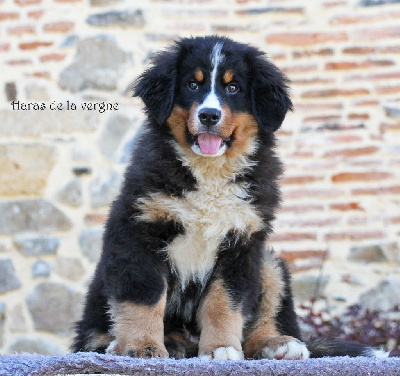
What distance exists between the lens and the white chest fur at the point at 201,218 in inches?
118

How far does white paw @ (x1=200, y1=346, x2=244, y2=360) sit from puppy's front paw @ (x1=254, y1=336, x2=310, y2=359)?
0.26 meters

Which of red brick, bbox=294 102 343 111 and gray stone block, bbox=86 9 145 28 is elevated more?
gray stone block, bbox=86 9 145 28

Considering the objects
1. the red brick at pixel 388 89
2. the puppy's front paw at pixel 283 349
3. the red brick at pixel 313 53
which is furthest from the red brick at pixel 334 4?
the puppy's front paw at pixel 283 349

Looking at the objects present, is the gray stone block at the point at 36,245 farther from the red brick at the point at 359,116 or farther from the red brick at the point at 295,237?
the red brick at the point at 359,116

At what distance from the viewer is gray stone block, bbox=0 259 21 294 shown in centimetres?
543

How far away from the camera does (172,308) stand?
3.20 metres

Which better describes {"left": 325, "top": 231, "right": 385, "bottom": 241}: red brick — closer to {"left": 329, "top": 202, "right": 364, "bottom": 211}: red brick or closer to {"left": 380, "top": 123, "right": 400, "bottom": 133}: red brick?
{"left": 329, "top": 202, "right": 364, "bottom": 211}: red brick

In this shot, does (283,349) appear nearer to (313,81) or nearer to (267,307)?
(267,307)

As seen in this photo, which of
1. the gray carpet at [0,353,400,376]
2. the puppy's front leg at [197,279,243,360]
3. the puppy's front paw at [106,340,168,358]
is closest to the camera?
the gray carpet at [0,353,400,376]

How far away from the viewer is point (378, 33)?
545cm

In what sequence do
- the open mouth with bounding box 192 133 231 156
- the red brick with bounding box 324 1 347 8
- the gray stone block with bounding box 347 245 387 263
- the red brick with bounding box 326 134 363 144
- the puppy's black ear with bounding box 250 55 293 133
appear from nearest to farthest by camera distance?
the open mouth with bounding box 192 133 231 156 < the puppy's black ear with bounding box 250 55 293 133 < the gray stone block with bounding box 347 245 387 263 < the red brick with bounding box 326 134 363 144 < the red brick with bounding box 324 1 347 8

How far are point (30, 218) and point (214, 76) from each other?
9.27ft

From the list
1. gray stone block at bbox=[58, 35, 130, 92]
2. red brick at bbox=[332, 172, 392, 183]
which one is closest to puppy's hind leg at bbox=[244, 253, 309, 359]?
red brick at bbox=[332, 172, 392, 183]

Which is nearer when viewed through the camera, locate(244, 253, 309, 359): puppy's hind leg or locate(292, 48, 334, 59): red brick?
locate(244, 253, 309, 359): puppy's hind leg
